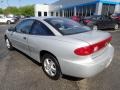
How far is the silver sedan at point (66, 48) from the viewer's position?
3.55 meters

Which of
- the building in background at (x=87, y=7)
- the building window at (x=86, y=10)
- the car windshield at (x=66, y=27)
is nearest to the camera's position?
the car windshield at (x=66, y=27)

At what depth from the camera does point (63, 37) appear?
3.90 meters

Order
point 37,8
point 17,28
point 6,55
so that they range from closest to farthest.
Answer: point 17,28 < point 6,55 < point 37,8

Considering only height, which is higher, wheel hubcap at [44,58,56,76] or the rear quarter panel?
the rear quarter panel

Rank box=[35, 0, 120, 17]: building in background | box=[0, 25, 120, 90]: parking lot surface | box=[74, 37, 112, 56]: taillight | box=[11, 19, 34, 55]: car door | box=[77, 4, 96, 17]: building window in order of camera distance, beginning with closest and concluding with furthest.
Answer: box=[74, 37, 112, 56]: taillight → box=[0, 25, 120, 90]: parking lot surface → box=[11, 19, 34, 55]: car door → box=[35, 0, 120, 17]: building in background → box=[77, 4, 96, 17]: building window

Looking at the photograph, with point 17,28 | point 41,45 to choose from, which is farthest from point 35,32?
point 17,28

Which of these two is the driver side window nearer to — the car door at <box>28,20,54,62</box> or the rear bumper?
the car door at <box>28,20,54,62</box>

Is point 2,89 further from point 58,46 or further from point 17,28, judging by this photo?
point 17,28

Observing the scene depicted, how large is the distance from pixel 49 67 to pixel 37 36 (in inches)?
34.3

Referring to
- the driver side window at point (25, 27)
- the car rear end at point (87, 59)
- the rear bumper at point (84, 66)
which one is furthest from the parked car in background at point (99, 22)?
the rear bumper at point (84, 66)

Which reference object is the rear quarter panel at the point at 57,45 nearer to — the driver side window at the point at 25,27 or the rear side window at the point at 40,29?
the rear side window at the point at 40,29

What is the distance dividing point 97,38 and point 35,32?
1781 mm

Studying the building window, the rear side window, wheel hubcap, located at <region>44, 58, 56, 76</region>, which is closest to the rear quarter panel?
the rear side window

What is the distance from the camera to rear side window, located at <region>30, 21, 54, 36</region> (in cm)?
432
